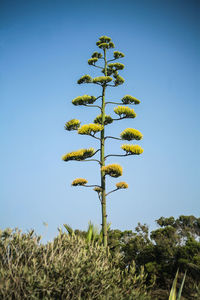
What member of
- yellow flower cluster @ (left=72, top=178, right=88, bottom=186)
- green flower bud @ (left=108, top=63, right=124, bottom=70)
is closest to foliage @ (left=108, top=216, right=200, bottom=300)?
yellow flower cluster @ (left=72, top=178, right=88, bottom=186)

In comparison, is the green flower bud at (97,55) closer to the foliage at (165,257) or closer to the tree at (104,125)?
the tree at (104,125)

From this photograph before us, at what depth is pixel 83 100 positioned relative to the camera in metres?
9.67

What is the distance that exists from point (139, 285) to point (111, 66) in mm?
7476

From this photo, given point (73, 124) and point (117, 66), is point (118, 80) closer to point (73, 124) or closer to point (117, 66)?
point (117, 66)

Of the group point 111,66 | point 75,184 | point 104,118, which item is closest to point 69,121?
point 104,118

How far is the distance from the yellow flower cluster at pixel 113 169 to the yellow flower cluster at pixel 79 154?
36.9 inches

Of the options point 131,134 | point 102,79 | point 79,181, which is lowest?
point 79,181

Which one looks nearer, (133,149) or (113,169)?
(113,169)

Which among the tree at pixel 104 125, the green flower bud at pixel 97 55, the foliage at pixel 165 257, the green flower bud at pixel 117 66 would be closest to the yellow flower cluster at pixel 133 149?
the tree at pixel 104 125

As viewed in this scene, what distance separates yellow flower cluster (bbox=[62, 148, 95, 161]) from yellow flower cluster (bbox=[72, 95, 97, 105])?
1.78 meters

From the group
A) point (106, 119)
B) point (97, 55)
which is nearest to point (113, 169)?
point (106, 119)

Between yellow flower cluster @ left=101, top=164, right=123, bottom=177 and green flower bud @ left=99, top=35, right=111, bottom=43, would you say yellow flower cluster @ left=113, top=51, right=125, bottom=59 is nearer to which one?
green flower bud @ left=99, top=35, right=111, bottom=43

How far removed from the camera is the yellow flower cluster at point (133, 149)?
8.63 m

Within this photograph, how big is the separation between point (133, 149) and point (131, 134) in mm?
581
